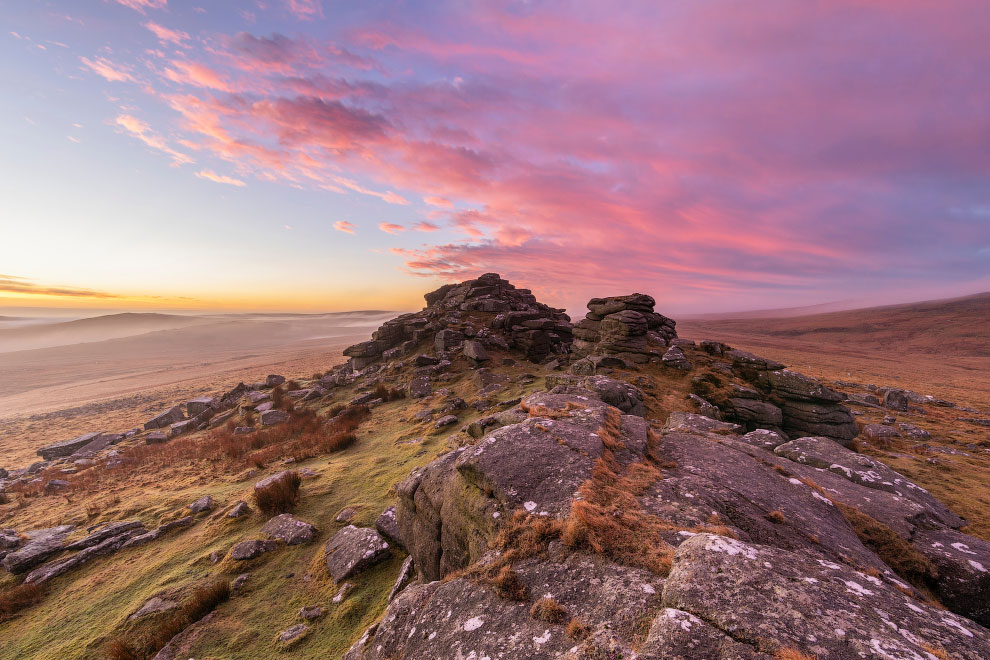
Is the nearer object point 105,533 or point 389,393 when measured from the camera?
point 105,533

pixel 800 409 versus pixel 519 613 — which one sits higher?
pixel 519 613

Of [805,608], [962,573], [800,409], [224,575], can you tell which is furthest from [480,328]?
[805,608]


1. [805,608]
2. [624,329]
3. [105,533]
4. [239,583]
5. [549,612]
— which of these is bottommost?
[105,533]

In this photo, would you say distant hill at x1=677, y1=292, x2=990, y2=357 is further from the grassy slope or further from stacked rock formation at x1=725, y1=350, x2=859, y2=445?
the grassy slope

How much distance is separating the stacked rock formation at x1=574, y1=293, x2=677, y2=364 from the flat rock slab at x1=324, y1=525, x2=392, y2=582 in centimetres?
1814

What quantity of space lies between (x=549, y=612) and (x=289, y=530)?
953 centimetres

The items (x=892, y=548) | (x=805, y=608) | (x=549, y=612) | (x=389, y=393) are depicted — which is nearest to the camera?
(x=805, y=608)

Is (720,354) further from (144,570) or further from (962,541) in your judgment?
(144,570)

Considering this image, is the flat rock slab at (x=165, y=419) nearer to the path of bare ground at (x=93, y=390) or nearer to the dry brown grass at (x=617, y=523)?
the path of bare ground at (x=93, y=390)

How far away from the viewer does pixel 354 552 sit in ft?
28.2

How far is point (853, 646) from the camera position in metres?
3.00

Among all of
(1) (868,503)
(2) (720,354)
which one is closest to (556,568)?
(1) (868,503)

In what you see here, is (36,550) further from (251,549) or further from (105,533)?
(251,549)

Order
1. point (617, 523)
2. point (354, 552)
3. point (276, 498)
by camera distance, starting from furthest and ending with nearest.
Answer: point (276, 498), point (354, 552), point (617, 523)
